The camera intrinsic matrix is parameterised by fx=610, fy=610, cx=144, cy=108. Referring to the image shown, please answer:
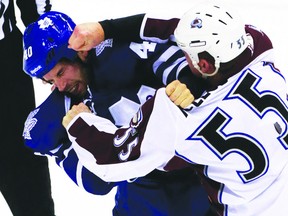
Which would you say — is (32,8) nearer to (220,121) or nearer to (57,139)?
(57,139)

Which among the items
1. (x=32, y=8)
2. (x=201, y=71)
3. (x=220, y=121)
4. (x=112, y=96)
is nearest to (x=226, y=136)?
(x=220, y=121)

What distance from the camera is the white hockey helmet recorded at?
1240mm

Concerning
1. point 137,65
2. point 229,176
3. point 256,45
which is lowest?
point 229,176

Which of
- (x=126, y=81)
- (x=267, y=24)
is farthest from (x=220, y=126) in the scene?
(x=267, y=24)

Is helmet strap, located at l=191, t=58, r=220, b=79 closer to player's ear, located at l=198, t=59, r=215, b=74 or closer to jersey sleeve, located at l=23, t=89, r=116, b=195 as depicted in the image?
player's ear, located at l=198, t=59, r=215, b=74

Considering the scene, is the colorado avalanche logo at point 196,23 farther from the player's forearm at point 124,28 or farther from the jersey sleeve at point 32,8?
the jersey sleeve at point 32,8

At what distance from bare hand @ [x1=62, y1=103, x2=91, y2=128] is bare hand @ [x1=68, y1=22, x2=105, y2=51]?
140 millimetres

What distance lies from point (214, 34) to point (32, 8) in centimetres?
68

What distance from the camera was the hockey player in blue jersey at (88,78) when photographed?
56.9 inches

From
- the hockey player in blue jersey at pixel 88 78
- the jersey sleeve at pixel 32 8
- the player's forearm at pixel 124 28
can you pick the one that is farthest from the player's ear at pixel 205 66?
the jersey sleeve at pixel 32 8

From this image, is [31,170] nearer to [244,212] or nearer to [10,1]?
[10,1]

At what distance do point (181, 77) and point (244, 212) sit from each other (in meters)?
0.34

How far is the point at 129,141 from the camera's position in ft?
4.33

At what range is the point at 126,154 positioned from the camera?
1.32 meters
